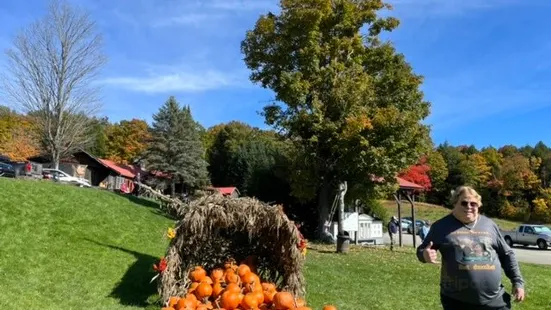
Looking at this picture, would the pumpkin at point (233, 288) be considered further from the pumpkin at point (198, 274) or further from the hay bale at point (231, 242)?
the hay bale at point (231, 242)

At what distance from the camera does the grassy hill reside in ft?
24.0

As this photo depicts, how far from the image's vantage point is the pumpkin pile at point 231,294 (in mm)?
4027

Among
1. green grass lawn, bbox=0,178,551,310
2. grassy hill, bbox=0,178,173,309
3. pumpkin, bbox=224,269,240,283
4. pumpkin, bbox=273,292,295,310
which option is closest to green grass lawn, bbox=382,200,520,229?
green grass lawn, bbox=0,178,551,310

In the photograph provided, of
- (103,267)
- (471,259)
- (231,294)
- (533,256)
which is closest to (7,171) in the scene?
(103,267)

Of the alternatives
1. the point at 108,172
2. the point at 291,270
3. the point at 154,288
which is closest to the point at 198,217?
the point at 291,270

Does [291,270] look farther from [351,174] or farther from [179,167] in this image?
[179,167]

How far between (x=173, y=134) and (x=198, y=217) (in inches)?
1827

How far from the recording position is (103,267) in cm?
921

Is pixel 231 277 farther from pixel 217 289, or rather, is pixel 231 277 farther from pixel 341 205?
pixel 341 205

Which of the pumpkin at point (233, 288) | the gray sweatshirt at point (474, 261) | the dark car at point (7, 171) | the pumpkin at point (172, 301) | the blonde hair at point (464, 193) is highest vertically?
the dark car at point (7, 171)

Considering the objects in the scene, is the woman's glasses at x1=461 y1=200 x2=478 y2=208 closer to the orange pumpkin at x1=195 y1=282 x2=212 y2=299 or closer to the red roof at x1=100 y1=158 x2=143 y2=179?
the orange pumpkin at x1=195 y1=282 x2=212 y2=299

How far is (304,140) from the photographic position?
20.6 metres

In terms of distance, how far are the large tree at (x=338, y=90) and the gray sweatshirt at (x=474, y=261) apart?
1447cm

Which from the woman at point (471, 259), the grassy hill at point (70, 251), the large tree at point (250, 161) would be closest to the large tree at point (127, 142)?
the large tree at point (250, 161)
